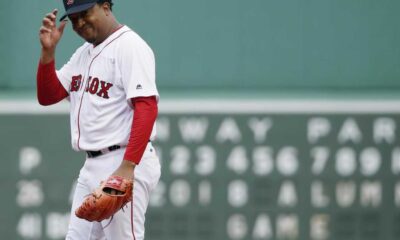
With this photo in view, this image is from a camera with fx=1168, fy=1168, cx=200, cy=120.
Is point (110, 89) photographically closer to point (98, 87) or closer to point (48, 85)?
point (98, 87)

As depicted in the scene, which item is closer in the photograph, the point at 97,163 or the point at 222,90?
the point at 97,163

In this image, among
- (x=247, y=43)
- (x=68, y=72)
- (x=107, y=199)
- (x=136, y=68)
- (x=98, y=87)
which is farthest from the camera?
(x=247, y=43)

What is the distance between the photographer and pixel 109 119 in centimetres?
444

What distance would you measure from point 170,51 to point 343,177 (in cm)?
111

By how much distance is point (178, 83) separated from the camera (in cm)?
608

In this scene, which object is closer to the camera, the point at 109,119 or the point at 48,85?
the point at 109,119

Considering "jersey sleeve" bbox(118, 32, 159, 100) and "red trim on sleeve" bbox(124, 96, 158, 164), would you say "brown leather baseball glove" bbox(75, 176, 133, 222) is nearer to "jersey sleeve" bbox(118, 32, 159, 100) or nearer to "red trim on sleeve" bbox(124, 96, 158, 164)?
"red trim on sleeve" bbox(124, 96, 158, 164)

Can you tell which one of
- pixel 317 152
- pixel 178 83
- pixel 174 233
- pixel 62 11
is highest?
pixel 62 11

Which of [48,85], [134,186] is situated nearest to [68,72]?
[48,85]

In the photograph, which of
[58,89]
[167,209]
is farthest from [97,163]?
[167,209]

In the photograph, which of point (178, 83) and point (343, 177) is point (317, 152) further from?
point (178, 83)

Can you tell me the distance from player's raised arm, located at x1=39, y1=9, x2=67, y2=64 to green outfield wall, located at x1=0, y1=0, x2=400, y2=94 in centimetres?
151

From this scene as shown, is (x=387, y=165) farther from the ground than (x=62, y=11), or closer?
closer

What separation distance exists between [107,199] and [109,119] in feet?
1.16
